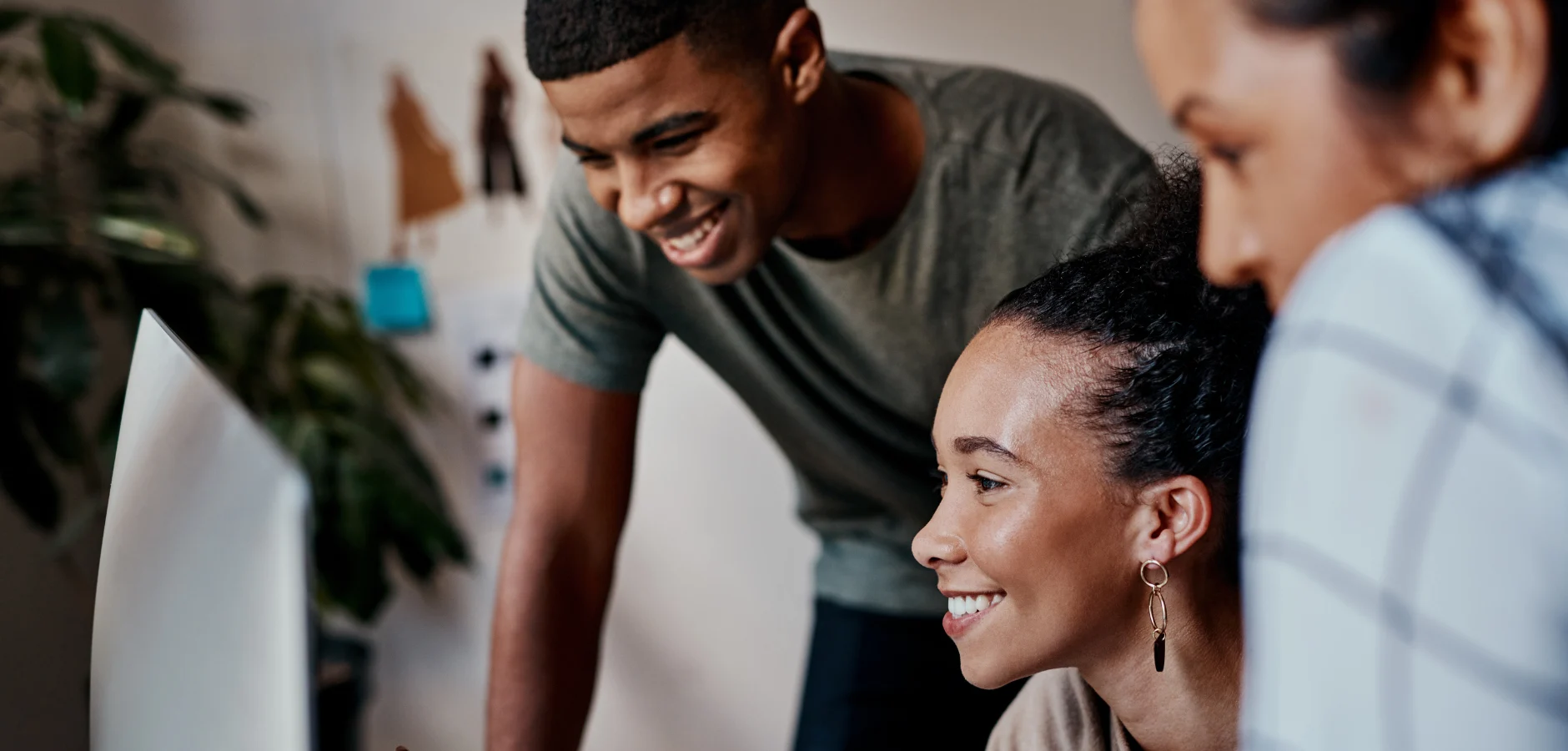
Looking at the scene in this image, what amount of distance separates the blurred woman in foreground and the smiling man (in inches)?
18.4

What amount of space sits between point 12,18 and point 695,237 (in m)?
1.11

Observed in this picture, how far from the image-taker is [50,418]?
58.8 inches

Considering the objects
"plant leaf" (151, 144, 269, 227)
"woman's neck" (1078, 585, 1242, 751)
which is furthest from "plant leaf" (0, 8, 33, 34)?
"woman's neck" (1078, 585, 1242, 751)

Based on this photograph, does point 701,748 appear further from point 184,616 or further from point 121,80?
point 184,616

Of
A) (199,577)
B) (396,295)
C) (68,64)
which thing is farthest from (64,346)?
(199,577)

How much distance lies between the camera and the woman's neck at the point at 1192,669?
77 cm

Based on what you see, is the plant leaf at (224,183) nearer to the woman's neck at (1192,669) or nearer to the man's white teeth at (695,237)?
the man's white teeth at (695,237)

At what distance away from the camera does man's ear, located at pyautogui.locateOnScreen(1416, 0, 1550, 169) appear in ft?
1.15

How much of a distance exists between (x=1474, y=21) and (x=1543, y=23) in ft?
0.05

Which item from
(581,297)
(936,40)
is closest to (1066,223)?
(581,297)

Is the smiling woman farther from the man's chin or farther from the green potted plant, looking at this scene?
the green potted plant

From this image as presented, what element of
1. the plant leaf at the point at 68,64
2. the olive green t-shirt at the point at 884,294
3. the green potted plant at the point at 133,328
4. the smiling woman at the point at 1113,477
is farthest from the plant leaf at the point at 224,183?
the smiling woman at the point at 1113,477

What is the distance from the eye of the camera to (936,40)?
191cm

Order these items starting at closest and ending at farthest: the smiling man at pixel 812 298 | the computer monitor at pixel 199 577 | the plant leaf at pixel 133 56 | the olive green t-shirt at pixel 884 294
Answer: the computer monitor at pixel 199 577, the smiling man at pixel 812 298, the olive green t-shirt at pixel 884 294, the plant leaf at pixel 133 56
